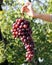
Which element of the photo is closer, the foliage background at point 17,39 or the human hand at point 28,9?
the human hand at point 28,9

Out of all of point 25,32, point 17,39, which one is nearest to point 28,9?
point 25,32

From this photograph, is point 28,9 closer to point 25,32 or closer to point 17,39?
point 25,32

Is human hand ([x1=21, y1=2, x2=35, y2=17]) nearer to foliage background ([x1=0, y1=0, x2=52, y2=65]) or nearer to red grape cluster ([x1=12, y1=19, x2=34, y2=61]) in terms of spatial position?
red grape cluster ([x1=12, y1=19, x2=34, y2=61])

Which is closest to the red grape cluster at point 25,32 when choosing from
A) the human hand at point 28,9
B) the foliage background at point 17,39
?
the human hand at point 28,9

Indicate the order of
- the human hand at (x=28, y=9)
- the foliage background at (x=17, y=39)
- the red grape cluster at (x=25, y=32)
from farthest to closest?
1. the foliage background at (x=17, y=39)
2. the red grape cluster at (x=25, y=32)
3. the human hand at (x=28, y=9)

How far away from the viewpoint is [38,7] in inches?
504

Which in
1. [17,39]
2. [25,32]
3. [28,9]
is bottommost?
[17,39]

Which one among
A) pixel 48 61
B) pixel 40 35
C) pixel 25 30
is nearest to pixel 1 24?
pixel 40 35

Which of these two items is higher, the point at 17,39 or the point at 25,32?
the point at 25,32

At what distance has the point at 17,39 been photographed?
511 inches

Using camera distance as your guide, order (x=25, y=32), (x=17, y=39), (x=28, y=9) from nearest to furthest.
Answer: (x=28, y=9)
(x=25, y=32)
(x=17, y=39)

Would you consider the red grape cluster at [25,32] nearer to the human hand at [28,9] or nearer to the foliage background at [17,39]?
the human hand at [28,9]

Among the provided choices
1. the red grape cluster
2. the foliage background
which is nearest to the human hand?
the red grape cluster

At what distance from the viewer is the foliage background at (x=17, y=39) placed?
1252 cm
